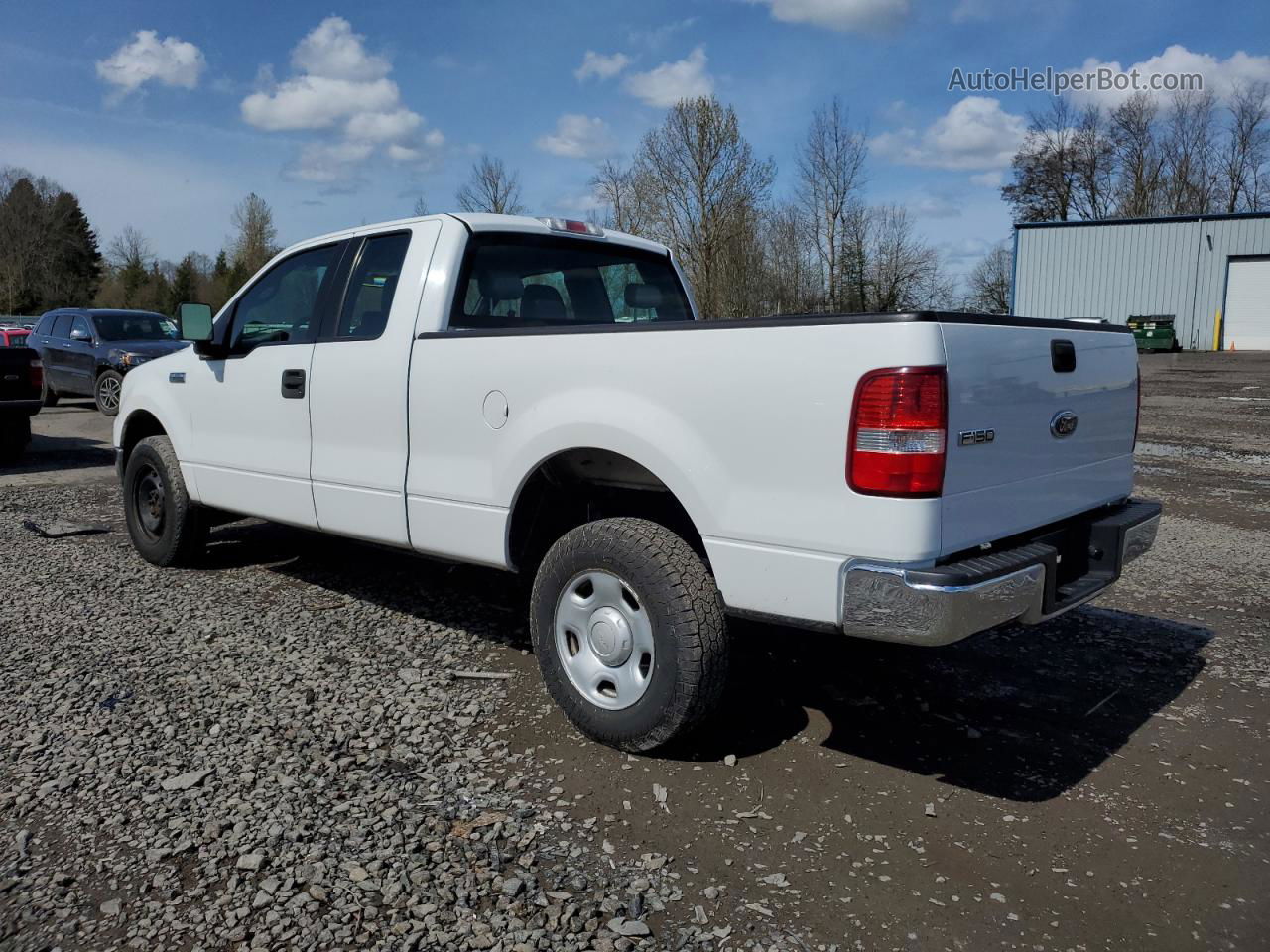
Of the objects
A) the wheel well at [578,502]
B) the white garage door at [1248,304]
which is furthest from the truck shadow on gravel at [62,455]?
the white garage door at [1248,304]

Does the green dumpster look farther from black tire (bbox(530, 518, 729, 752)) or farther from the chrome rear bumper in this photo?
black tire (bbox(530, 518, 729, 752))

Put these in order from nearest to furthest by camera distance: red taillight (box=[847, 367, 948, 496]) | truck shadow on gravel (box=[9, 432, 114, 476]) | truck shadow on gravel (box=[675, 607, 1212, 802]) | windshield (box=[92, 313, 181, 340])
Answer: red taillight (box=[847, 367, 948, 496]) < truck shadow on gravel (box=[675, 607, 1212, 802]) < truck shadow on gravel (box=[9, 432, 114, 476]) < windshield (box=[92, 313, 181, 340])

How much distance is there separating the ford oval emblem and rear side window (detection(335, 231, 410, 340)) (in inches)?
111

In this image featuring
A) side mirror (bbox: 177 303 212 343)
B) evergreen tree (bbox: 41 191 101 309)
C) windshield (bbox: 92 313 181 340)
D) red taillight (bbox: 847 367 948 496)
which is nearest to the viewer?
red taillight (bbox: 847 367 948 496)

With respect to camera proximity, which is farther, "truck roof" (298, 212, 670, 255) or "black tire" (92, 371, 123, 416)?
"black tire" (92, 371, 123, 416)

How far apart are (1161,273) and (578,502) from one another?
40657 mm

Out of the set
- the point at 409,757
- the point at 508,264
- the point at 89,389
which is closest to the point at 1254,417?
the point at 508,264

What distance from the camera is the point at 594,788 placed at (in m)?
3.38

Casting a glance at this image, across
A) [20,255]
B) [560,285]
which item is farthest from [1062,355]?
[20,255]

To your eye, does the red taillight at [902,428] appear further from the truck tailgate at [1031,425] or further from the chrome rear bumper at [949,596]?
the chrome rear bumper at [949,596]

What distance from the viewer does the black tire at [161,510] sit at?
5.96 m

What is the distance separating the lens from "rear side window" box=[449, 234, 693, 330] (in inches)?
179

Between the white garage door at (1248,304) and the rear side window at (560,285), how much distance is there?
39136mm

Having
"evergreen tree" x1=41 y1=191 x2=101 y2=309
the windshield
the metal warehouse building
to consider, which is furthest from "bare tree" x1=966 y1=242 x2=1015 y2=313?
"evergreen tree" x1=41 y1=191 x2=101 y2=309
